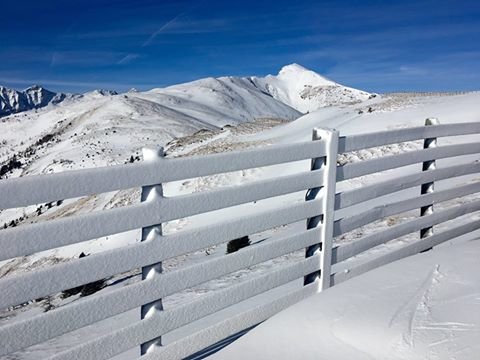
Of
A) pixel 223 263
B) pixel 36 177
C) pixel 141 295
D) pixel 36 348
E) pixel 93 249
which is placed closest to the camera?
pixel 36 177

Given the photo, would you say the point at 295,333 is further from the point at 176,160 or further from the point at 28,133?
the point at 28,133

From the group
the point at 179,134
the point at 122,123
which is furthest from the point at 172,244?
the point at 122,123

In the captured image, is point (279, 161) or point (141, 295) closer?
point (141, 295)

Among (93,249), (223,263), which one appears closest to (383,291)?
(223,263)

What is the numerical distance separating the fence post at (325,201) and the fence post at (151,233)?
179cm

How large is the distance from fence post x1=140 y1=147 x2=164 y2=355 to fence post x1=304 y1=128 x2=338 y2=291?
1.79 meters

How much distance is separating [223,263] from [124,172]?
116cm

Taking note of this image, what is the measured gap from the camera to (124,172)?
9.73ft

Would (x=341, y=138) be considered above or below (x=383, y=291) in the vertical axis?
above

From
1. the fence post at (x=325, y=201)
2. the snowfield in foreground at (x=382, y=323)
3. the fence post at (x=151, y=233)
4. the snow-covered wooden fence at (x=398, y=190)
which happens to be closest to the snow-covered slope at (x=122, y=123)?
the snow-covered wooden fence at (x=398, y=190)

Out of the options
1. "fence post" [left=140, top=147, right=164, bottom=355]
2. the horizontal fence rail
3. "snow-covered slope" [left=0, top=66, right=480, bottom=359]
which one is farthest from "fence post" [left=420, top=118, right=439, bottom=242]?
"fence post" [left=140, top=147, right=164, bottom=355]

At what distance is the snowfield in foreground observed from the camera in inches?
112

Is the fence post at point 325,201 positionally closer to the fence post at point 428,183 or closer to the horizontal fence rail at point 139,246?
the horizontal fence rail at point 139,246

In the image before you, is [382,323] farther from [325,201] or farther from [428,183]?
[428,183]
